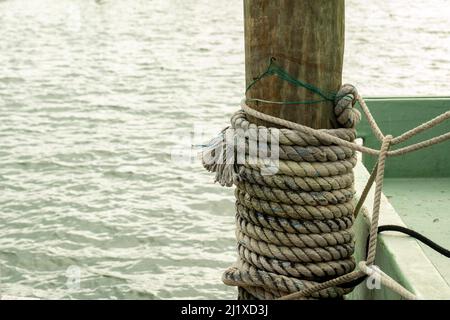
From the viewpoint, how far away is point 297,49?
7.63ft

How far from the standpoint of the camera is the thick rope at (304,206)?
2326 mm

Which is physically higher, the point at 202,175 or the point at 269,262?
the point at 269,262

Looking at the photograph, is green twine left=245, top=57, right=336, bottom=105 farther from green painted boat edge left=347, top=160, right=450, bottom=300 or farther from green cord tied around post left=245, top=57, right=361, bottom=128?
green painted boat edge left=347, top=160, right=450, bottom=300

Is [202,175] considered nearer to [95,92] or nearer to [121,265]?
[121,265]

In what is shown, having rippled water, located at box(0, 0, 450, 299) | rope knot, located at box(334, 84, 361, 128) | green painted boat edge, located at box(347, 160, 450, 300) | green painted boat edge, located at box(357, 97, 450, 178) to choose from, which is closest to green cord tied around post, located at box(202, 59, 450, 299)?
rope knot, located at box(334, 84, 361, 128)

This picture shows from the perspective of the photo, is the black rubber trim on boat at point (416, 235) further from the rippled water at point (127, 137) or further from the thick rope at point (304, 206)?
the rippled water at point (127, 137)

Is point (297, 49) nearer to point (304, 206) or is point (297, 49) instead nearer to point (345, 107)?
point (345, 107)

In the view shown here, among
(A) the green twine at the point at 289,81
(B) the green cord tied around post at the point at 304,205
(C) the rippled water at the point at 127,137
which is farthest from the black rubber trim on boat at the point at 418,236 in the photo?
(C) the rippled water at the point at 127,137

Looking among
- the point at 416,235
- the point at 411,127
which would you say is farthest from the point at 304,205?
the point at 411,127

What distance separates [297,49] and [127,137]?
6.47 meters

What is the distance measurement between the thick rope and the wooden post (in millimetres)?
63
